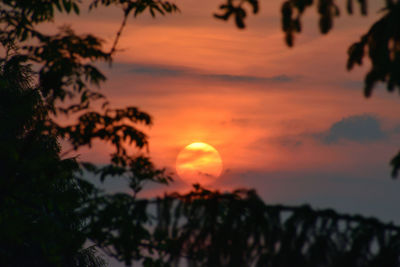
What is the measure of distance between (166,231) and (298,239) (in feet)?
4.42

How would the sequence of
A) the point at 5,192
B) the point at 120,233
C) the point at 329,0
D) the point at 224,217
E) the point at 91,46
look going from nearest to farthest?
the point at 329,0, the point at 224,217, the point at 120,233, the point at 91,46, the point at 5,192

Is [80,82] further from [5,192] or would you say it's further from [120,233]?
[120,233]

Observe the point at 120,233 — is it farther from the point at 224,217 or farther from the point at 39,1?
the point at 39,1

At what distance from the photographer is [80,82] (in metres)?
11.6

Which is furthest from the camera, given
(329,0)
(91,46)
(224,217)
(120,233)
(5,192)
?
(5,192)

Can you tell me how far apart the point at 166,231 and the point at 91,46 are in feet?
17.6

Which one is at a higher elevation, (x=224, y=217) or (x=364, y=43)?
(x=364, y=43)

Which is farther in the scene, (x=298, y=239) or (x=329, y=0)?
(x=298, y=239)

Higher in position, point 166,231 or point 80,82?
point 80,82

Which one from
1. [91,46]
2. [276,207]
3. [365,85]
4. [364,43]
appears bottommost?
[276,207]

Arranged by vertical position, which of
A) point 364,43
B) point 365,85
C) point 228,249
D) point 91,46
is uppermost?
point 91,46

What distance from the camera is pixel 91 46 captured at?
11.5 meters

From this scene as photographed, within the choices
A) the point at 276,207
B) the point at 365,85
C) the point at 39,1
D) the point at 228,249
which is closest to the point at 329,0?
the point at 365,85

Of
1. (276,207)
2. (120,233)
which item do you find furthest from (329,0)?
(120,233)
